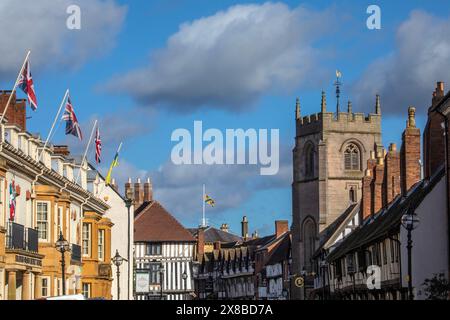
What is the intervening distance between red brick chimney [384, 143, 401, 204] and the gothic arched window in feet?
219

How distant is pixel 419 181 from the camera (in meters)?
53.2

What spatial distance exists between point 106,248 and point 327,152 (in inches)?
2712

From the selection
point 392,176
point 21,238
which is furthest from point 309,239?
point 21,238

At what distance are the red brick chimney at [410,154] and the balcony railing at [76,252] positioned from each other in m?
16.9

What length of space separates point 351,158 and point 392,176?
67038mm

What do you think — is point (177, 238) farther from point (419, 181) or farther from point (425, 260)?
point (425, 260)

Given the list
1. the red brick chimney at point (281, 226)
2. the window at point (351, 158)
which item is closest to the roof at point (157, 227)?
the red brick chimney at point (281, 226)

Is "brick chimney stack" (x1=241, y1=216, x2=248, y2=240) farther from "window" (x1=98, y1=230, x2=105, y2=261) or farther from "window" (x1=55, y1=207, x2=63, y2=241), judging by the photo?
"window" (x1=55, y1=207, x2=63, y2=241)

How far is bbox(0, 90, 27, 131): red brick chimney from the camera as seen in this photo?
4934 cm

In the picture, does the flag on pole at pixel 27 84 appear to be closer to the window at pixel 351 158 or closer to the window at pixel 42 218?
the window at pixel 42 218

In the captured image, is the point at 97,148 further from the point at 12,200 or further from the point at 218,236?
the point at 218,236

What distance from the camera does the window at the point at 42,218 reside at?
45562 millimetres

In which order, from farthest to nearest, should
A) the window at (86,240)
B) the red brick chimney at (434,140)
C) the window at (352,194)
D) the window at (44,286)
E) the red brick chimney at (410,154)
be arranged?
the window at (352,194) → the window at (86,240) → the red brick chimney at (410,154) → the red brick chimney at (434,140) → the window at (44,286)
